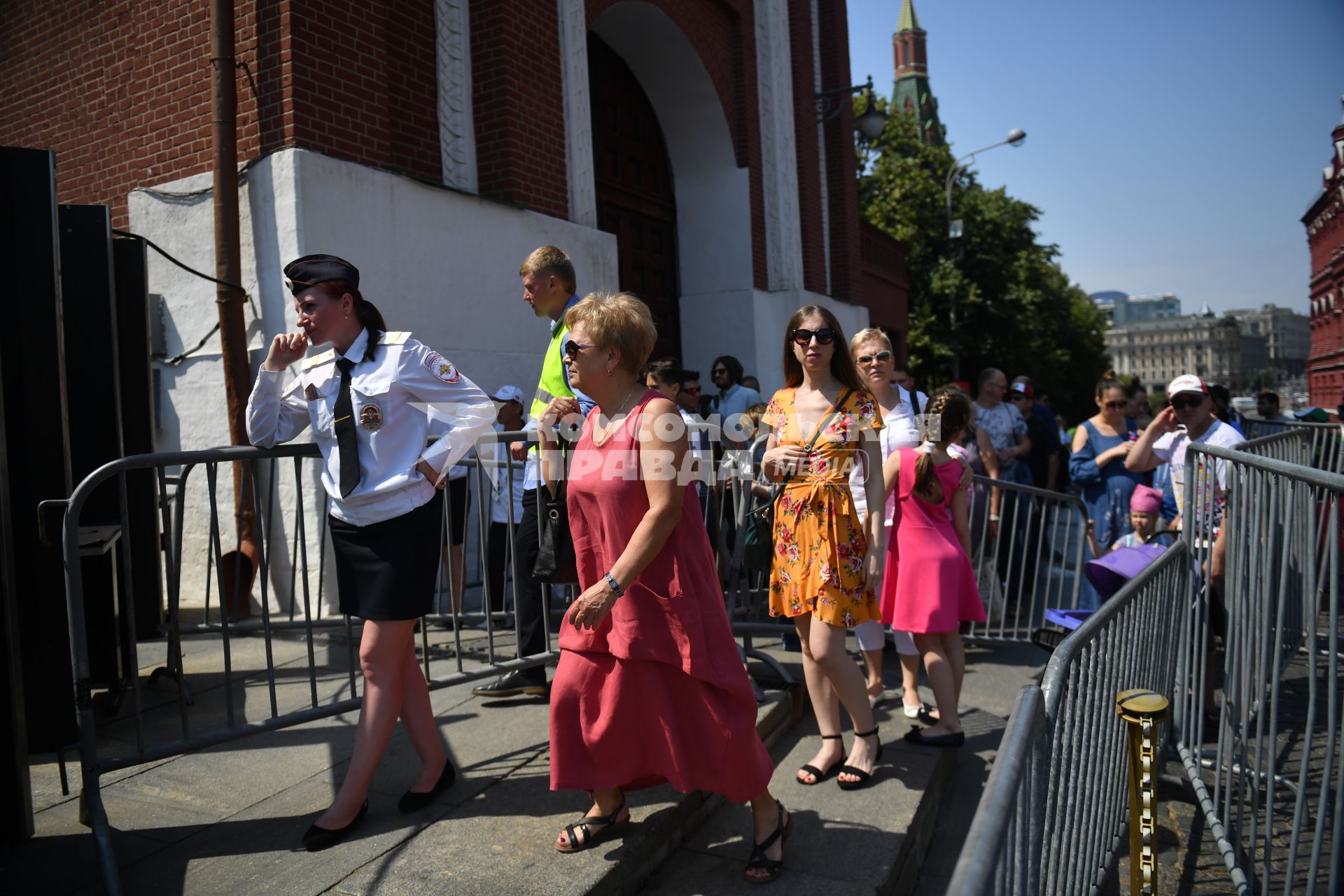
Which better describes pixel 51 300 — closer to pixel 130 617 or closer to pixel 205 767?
pixel 130 617

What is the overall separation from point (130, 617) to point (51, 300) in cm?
113

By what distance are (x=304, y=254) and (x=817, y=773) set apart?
14.9 feet

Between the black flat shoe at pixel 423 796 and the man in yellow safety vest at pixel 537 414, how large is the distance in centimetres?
69

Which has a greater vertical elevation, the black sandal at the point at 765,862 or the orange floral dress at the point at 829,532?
the orange floral dress at the point at 829,532

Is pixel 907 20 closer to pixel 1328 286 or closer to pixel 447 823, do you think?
pixel 1328 286

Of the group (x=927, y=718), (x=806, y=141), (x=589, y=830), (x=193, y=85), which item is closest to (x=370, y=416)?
(x=589, y=830)

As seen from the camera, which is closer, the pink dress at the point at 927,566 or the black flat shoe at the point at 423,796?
the black flat shoe at the point at 423,796

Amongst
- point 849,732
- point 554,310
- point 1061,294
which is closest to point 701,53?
point 554,310

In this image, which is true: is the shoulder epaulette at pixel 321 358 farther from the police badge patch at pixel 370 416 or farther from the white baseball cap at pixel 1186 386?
the white baseball cap at pixel 1186 386

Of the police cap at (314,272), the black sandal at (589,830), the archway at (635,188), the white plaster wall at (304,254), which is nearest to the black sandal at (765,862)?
the black sandal at (589,830)

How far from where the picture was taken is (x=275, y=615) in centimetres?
600

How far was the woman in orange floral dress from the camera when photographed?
3.62 meters

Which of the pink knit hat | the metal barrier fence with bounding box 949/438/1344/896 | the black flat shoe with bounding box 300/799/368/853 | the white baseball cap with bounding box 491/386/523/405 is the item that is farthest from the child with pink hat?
the black flat shoe with bounding box 300/799/368/853

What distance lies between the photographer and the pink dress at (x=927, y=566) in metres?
4.31
